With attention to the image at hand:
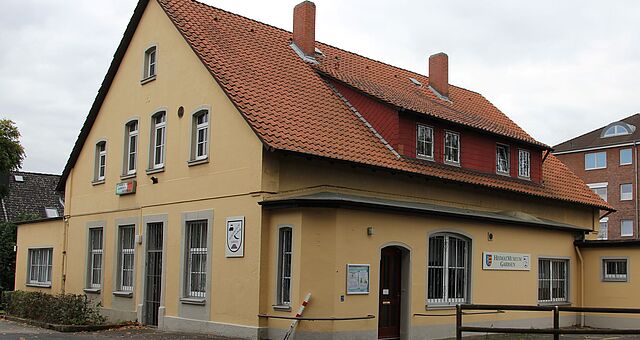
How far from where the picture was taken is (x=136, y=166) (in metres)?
22.6

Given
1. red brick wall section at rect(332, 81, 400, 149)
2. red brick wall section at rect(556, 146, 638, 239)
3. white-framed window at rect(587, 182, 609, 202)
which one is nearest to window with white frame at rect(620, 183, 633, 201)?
red brick wall section at rect(556, 146, 638, 239)

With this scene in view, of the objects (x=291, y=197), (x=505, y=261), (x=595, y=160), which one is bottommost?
(x=505, y=261)

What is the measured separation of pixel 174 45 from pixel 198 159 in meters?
3.65

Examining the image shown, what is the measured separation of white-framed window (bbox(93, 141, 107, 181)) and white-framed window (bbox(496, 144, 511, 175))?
12.4 meters

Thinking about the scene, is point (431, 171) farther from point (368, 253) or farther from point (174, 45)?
point (174, 45)

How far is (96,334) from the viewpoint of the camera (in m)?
19.3

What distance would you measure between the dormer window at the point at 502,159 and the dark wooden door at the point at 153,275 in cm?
1039

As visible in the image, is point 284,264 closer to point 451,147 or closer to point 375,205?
point 375,205

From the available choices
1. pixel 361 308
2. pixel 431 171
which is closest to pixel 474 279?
pixel 431 171

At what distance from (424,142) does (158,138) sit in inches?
296

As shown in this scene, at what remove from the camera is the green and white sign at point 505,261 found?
20.2 meters

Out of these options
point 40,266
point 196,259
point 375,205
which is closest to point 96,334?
point 196,259

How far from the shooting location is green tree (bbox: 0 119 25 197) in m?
32.0

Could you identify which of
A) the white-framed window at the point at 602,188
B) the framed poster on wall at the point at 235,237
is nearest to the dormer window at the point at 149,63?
the framed poster on wall at the point at 235,237
